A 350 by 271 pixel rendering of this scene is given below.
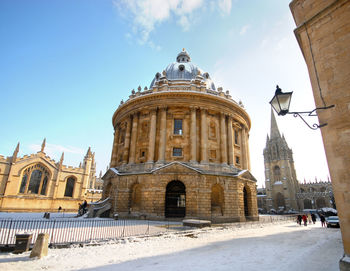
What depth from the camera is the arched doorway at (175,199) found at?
73.8ft

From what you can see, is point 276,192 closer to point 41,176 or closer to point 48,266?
point 41,176

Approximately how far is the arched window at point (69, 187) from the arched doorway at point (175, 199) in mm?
39674

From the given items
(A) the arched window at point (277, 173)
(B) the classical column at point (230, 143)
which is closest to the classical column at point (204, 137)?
(B) the classical column at point (230, 143)

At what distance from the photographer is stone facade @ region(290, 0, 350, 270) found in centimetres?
535

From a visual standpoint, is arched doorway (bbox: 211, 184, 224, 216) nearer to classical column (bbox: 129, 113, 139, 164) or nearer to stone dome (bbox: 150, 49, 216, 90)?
classical column (bbox: 129, 113, 139, 164)

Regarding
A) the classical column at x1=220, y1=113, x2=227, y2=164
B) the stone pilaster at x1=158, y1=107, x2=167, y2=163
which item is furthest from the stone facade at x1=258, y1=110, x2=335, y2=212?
the stone pilaster at x1=158, y1=107, x2=167, y2=163

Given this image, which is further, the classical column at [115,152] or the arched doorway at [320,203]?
the arched doorway at [320,203]

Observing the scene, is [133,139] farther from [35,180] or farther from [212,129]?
[35,180]

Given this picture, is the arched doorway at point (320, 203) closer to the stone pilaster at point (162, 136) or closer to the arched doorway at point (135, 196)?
the stone pilaster at point (162, 136)

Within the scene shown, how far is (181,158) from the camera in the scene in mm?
24875

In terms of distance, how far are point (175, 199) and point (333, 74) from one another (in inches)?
785

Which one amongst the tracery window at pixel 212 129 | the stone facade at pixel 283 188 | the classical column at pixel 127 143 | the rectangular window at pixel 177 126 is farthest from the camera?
the stone facade at pixel 283 188

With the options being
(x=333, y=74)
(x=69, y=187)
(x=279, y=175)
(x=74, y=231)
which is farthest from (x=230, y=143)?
(x=279, y=175)

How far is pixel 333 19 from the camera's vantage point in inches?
255
